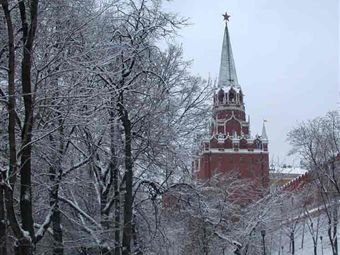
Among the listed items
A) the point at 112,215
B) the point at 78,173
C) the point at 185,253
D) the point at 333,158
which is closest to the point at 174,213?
the point at 112,215

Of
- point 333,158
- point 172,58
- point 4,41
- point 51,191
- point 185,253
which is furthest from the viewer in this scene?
point 333,158

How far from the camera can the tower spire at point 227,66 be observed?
255ft

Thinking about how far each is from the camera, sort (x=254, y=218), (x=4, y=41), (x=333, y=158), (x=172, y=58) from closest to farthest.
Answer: (x=4, y=41)
(x=172, y=58)
(x=254, y=218)
(x=333, y=158)

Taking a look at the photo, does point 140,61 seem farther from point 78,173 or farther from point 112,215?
point 112,215

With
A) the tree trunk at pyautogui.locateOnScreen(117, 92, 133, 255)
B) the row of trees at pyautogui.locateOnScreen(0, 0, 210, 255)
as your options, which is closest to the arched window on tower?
the row of trees at pyautogui.locateOnScreen(0, 0, 210, 255)

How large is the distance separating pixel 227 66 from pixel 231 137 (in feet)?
31.5

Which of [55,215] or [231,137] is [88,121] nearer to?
[55,215]

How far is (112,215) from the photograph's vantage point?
63.0 ft

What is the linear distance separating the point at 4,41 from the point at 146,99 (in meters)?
6.14

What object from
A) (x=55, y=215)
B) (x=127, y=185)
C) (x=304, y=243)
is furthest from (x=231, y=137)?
(x=55, y=215)

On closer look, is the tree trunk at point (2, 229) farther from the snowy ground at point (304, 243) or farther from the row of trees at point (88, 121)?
the snowy ground at point (304, 243)

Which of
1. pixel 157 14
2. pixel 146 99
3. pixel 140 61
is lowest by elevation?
pixel 146 99

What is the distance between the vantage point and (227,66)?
256 ft

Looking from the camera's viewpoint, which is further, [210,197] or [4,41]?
[210,197]
